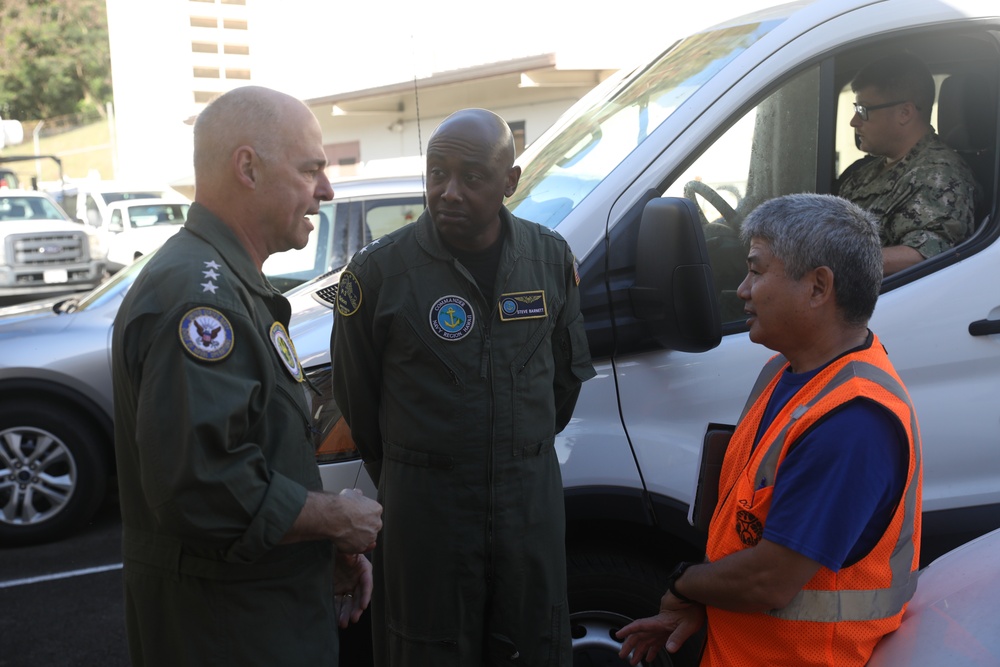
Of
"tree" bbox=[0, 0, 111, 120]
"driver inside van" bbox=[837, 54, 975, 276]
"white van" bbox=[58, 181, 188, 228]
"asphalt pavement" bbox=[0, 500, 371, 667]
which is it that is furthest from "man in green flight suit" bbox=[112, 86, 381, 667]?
"tree" bbox=[0, 0, 111, 120]

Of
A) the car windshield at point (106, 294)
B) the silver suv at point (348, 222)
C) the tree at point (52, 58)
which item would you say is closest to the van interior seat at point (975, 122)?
the silver suv at point (348, 222)

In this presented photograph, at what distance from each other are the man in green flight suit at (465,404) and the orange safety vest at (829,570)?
0.73m

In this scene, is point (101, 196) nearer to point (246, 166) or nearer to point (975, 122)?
point (975, 122)

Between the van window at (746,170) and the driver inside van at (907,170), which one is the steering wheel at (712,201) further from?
the driver inside van at (907,170)

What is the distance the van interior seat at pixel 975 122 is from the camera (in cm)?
314

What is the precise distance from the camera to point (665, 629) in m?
2.15

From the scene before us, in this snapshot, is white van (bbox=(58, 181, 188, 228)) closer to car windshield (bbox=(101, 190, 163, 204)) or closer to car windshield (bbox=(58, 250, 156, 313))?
car windshield (bbox=(101, 190, 163, 204))

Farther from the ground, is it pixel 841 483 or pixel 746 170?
pixel 746 170

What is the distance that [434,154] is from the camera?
260cm

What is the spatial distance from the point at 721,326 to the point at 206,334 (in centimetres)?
153

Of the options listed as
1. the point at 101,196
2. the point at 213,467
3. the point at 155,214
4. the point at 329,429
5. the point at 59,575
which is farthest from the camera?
the point at 101,196

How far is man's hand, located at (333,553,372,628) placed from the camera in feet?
7.54

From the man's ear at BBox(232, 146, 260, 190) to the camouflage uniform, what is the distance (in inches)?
79.0

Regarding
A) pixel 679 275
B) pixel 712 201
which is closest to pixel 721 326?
pixel 679 275
